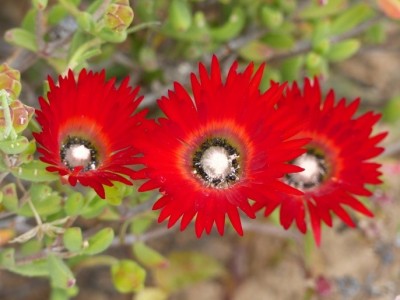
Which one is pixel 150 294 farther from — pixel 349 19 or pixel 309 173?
pixel 349 19

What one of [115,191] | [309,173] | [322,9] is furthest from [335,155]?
[322,9]

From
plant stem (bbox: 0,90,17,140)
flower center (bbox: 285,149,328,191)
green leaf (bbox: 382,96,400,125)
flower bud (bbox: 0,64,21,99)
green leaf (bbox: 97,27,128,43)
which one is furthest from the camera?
green leaf (bbox: 382,96,400,125)

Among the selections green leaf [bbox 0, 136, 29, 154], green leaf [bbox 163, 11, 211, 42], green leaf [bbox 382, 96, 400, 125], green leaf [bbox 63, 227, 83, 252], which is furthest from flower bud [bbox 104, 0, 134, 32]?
green leaf [bbox 382, 96, 400, 125]

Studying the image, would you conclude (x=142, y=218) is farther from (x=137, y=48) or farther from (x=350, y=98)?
(x=350, y=98)

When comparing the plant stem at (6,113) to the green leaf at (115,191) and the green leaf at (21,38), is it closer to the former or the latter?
the green leaf at (115,191)

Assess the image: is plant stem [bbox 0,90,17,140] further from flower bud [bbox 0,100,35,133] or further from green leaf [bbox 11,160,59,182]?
green leaf [bbox 11,160,59,182]

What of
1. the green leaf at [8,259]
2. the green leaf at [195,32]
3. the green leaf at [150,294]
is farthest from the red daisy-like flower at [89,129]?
the green leaf at [150,294]
